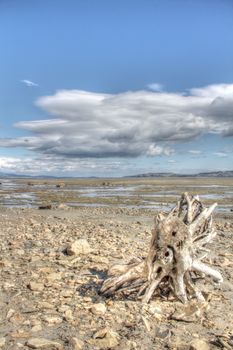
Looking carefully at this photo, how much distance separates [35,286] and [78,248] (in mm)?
2861

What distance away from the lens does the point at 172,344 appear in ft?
20.5

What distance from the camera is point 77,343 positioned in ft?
19.9

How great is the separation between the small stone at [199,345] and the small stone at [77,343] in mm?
1618

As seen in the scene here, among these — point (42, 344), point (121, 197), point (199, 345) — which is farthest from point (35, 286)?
point (121, 197)

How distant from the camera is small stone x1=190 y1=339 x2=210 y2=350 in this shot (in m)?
6.04

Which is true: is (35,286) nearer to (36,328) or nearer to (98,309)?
(98,309)

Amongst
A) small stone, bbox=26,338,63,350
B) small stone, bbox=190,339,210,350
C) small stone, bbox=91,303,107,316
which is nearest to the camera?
small stone, bbox=26,338,63,350

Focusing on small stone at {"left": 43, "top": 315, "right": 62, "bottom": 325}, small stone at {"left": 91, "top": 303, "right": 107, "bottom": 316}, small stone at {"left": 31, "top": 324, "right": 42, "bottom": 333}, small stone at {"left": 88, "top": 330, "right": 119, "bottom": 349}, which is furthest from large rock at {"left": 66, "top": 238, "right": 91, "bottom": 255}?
small stone at {"left": 88, "top": 330, "right": 119, "bottom": 349}

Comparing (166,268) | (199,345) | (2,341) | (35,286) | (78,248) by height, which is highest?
(166,268)

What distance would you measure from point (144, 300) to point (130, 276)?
0.58 m

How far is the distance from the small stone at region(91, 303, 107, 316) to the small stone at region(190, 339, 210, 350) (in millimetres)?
1708

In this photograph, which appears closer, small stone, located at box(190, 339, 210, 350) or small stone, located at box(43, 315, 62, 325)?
small stone, located at box(190, 339, 210, 350)

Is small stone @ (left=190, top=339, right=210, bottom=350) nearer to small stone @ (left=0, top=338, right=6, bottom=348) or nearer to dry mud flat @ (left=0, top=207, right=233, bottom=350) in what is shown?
dry mud flat @ (left=0, top=207, right=233, bottom=350)

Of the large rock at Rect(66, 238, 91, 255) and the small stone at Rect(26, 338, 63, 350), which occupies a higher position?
the large rock at Rect(66, 238, 91, 255)
